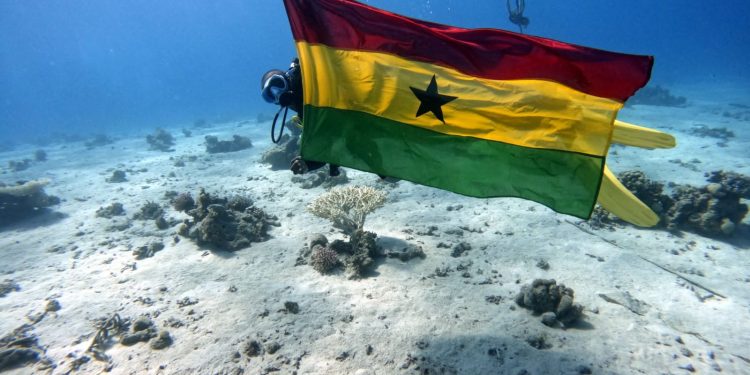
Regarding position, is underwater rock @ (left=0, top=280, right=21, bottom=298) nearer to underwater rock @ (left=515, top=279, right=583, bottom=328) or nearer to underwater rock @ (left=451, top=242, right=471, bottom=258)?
underwater rock @ (left=451, top=242, right=471, bottom=258)

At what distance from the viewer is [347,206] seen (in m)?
8.37

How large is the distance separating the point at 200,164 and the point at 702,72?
75405 mm

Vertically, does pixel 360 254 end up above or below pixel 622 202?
below

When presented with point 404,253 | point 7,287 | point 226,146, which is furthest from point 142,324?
point 226,146

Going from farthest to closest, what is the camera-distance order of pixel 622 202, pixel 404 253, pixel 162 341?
pixel 404 253 → pixel 162 341 → pixel 622 202

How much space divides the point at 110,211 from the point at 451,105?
43.5 feet

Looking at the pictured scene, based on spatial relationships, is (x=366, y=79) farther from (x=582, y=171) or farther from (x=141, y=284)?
(x=141, y=284)

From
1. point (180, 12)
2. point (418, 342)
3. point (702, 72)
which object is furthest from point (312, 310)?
point (180, 12)

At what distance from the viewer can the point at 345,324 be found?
5.56 metres

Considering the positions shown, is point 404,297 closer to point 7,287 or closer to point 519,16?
point 7,287

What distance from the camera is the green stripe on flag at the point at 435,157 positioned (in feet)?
14.4

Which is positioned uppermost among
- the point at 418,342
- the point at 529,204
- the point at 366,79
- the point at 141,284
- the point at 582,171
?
the point at 366,79

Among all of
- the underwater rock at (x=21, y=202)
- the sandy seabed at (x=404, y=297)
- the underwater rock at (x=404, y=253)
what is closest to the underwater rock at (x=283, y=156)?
the sandy seabed at (x=404, y=297)

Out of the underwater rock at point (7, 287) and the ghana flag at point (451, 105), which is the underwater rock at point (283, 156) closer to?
the underwater rock at point (7, 287)
